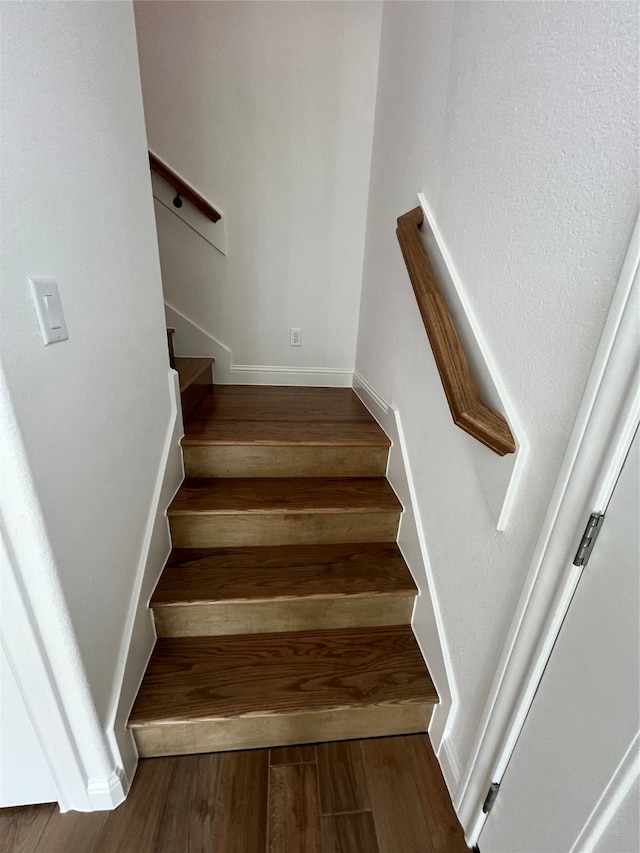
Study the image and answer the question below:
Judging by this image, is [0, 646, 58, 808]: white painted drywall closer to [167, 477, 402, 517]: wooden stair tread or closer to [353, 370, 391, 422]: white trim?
[167, 477, 402, 517]: wooden stair tread

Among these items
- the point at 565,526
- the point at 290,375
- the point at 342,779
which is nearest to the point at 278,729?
the point at 342,779

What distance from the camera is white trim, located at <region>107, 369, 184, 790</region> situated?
105 centimetres

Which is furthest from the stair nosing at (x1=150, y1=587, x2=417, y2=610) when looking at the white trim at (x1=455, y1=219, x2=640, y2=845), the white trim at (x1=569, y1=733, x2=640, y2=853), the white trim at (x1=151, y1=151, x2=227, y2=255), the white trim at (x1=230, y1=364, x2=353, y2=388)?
the white trim at (x1=151, y1=151, x2=227, y2=255)

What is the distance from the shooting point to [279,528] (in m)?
1.51

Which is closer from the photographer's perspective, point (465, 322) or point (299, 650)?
point (465, 322)

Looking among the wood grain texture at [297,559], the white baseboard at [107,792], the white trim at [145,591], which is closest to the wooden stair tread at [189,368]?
the white trim at [145,591]

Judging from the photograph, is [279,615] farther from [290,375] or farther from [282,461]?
[290,375]

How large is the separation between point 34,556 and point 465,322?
1.10 m

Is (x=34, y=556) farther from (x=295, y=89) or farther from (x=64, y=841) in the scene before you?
(x=295, y=89)

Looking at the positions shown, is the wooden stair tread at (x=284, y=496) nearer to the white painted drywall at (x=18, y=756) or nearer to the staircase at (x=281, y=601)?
the staircase at (x=281, y=601)

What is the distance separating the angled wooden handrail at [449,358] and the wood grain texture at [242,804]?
112 cm

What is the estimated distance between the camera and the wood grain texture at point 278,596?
1.30 m

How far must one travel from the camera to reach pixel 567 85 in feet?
2.29

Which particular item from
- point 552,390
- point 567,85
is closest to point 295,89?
point 567,85
